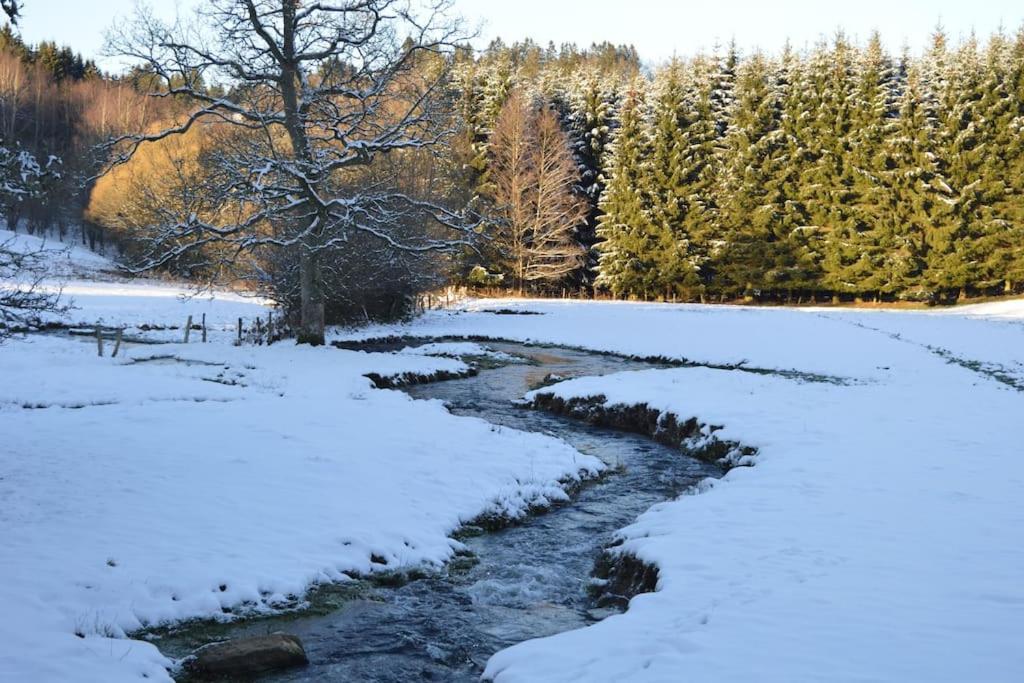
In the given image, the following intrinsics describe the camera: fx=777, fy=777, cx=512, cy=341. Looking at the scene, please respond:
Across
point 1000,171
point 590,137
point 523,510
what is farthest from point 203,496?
point 590,137

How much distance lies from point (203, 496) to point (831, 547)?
7.07 meters

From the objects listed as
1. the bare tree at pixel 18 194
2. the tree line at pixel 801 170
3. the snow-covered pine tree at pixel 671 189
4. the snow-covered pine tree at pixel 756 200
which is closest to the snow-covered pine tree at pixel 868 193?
the tree line at pixel 801 170

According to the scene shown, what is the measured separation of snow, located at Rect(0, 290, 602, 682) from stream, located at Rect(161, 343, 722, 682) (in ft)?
1.64

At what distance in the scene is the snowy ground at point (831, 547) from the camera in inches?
207

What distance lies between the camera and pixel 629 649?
222 inches

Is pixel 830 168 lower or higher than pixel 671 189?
higher

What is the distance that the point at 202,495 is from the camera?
9.43 meters

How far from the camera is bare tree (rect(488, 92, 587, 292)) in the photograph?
166ft

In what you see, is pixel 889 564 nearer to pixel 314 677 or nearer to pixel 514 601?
pixel 514 601

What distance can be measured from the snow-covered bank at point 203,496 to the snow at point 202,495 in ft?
0.08

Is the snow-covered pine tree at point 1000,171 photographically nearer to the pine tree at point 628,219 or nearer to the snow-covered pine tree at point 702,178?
the snow-covered pine tree at point 702,178

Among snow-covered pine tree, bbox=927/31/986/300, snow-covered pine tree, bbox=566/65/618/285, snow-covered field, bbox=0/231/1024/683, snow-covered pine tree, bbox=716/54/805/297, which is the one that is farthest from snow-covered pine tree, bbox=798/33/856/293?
snow-covered field, bbox=0/231/1024/683

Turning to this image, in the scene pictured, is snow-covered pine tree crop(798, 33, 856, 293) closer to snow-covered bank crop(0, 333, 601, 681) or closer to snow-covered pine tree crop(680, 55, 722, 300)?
snow-covered pine tree crop(680, 55, 722, 300)

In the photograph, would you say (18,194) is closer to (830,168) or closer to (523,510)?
(523,510)
